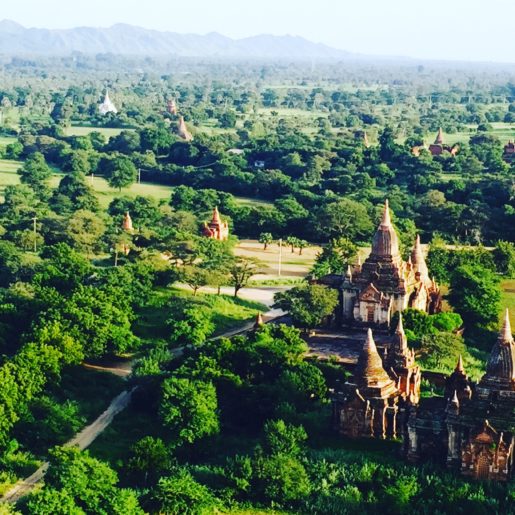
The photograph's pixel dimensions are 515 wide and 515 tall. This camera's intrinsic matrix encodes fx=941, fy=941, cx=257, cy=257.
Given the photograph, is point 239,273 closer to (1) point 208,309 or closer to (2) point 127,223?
(1) point 208,309

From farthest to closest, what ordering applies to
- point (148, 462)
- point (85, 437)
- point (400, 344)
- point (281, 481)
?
point (400, 344) → point (85, 437) → point (148, 462) → point (281, 481)

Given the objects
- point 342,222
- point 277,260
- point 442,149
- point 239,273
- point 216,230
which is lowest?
point 277,260

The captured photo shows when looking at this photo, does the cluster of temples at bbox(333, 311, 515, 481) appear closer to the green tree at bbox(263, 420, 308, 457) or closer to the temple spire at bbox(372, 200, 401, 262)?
the green tree at bbox(263, 420, 308, 457)

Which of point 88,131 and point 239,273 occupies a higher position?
point 239,273

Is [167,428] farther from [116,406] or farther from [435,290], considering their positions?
[435,290]

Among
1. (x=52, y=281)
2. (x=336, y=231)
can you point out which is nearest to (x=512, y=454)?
(x=52, y=281)

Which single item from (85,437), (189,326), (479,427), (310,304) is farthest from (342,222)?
(479,427)

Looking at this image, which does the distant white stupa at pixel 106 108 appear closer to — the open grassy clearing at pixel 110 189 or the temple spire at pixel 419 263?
the open grassy clearing at pixel 110 189
